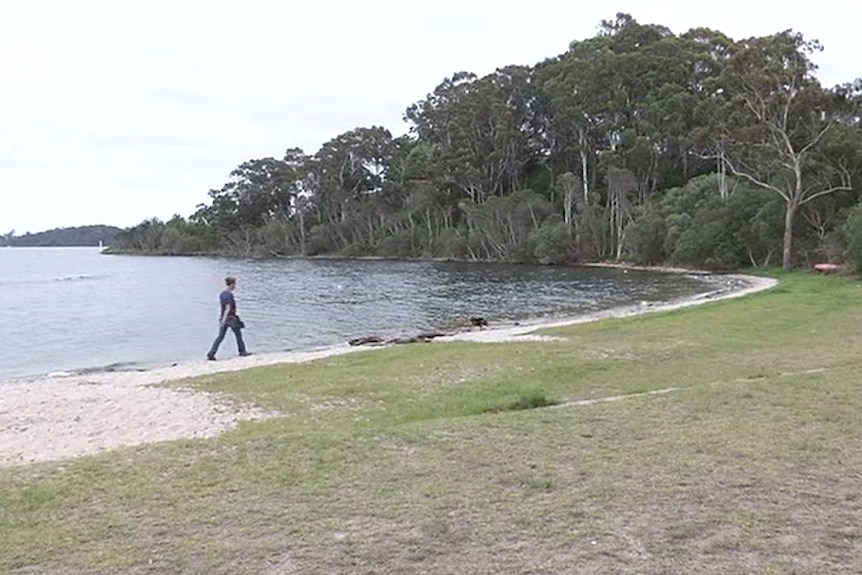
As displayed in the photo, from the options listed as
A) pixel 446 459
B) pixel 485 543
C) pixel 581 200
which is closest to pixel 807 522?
pixel 485 543

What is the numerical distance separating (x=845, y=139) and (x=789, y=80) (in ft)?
16.7

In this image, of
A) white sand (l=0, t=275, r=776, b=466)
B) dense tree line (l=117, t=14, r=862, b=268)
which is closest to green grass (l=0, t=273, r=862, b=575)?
white sand (l=0, t=275, r=776, b=466)

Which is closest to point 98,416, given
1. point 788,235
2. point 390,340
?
point 390,340

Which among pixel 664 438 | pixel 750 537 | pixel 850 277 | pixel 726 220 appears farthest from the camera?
pixel 726 220

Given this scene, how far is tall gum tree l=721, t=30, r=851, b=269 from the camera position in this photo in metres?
42.1

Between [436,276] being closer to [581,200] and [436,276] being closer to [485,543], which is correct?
[581,200]

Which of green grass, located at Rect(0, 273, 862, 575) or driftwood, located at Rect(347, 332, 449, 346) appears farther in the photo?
driftwood, located at Rect(347, 332, 449, 346)

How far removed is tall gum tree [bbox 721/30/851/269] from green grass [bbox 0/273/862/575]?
119ft

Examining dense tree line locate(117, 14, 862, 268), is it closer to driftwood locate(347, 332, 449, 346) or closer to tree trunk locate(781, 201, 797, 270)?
tree trunk locate(781, 201, 797, 270)

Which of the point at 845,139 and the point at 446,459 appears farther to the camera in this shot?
the point at 845,139

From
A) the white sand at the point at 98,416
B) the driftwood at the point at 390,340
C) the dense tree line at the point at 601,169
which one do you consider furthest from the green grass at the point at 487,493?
the dense tree line at the point at 601,169

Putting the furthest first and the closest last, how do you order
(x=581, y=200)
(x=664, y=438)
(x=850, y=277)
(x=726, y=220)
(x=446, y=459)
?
(x=581, y=200) → (x=726, y=220) → (x=850, y=277) → (x=664, y=438) → (x=446, y=459)

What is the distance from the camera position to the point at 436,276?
201ft

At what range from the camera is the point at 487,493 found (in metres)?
5.75
